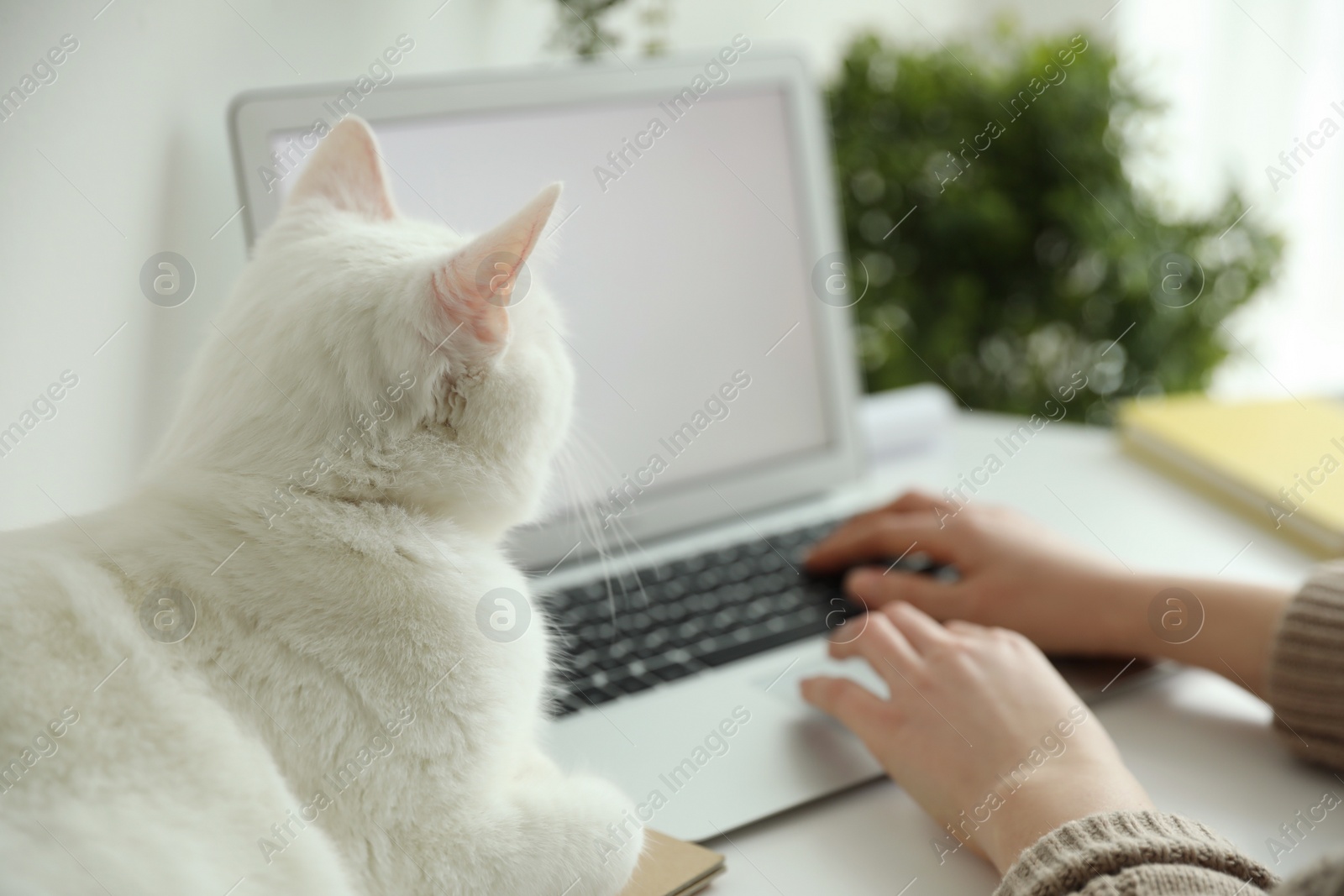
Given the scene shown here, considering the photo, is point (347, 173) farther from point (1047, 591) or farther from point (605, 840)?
point (1047, 591)

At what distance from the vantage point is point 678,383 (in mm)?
917

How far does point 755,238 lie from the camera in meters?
0.97

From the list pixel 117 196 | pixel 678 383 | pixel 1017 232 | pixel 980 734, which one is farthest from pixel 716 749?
pixel 1017 232

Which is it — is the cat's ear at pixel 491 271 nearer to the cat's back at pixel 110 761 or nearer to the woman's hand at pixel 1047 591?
the cat's back at pixel 110 761

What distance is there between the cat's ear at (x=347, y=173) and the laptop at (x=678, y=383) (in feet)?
0.58

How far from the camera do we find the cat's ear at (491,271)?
392 millimetres

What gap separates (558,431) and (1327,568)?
1.82 feet

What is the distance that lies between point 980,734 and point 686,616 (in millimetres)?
271

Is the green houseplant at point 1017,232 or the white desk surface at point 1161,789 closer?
the white desk surface at point 1161,789

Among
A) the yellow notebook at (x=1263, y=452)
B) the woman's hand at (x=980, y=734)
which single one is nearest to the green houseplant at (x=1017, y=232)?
the yellow notebook at (x=1263, y=452)

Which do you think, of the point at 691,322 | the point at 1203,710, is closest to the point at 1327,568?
the point at 1203,710

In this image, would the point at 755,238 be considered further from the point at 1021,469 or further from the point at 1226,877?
the point at 1226,877

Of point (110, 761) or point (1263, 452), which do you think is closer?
point (110, 761)

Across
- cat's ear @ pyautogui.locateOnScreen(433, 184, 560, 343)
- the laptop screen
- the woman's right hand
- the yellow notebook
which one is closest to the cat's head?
cat's ear @ pyautogui.locateOnScreen(433, 184, 560, 343)
